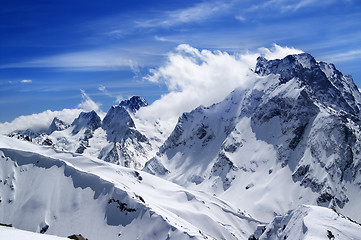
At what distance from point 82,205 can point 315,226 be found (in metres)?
114

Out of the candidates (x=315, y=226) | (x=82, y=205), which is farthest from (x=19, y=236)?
(x=82, y=205)

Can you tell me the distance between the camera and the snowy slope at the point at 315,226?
6469 cm

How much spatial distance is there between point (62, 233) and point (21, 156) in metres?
61.2

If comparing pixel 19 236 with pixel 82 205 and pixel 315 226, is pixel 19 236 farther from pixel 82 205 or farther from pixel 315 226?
pixel 82 205

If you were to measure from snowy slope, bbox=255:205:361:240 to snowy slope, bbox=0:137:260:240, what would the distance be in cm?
4849

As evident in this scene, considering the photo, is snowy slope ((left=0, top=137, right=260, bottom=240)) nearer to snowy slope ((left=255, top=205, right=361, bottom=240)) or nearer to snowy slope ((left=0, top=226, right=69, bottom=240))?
snowy slope ((left=255, top=205, right=361, bottom=240))

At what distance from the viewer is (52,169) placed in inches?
6870

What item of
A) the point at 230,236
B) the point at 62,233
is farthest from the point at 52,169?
the point at 230,236

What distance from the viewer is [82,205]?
15362 centimetres

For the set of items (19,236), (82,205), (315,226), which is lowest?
(82,205)

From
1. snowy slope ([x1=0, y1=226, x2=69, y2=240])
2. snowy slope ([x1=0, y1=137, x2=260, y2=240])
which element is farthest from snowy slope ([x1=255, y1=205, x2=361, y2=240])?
snowy slope ([x1=0, y1=137, x2=260, y2=240])

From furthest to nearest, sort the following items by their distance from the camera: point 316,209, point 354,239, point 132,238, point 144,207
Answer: point 144,207 < point 132,238 < point 316,209 < point 354,239

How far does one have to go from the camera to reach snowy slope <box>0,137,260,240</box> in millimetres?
136500

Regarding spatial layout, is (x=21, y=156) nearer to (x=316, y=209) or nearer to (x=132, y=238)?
(x=132, y=238)
